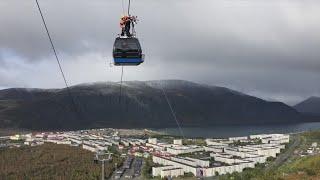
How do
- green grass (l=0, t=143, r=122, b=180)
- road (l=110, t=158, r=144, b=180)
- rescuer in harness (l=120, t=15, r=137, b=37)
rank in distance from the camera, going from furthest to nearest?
green grass (l=0, t=143, r=122, b=180) < road (l=110, t=158, r=144, b=180) < rescuer in harness (l=120, t=15, r=137, b=37)

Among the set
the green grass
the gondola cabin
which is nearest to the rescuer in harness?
the gondola cabin

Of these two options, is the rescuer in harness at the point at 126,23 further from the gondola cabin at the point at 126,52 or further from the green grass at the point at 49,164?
the green grass at the point at 49,164

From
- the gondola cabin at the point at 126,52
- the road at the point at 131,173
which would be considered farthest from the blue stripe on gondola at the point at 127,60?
the road at the point at 131,173

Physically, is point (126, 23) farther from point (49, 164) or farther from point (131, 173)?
point (49, 164)

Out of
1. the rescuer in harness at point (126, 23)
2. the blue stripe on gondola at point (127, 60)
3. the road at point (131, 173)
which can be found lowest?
the road at point (131, 173)

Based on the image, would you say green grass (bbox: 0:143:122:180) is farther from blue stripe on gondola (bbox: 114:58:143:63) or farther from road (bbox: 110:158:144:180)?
blue stripe on gondola (bbox: 114:58:143:63)

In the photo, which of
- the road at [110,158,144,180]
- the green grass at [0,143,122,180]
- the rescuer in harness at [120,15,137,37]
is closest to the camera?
the rescuer in harness at [120,15,137,37]

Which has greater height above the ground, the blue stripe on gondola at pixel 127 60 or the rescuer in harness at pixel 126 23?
the rescuer in harness at pixel 126 23

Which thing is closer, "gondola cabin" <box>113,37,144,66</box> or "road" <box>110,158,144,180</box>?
"gondola cabin" <box>113,37,144,66</box>

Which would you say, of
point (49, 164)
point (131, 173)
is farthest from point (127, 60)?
point (49, 164)

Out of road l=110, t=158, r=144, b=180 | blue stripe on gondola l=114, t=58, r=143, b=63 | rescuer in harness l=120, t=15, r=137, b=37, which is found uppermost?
rescuer in harness l=120, t=15, r=137, b=37
